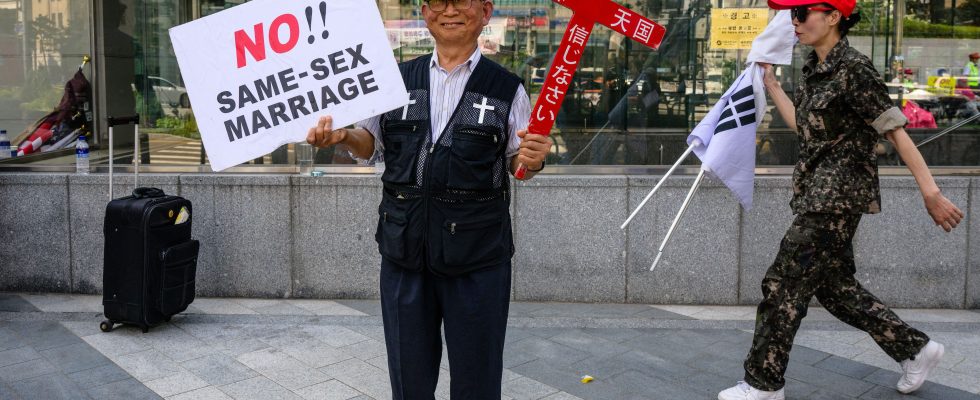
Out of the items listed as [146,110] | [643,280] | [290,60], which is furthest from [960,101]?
[146,110]

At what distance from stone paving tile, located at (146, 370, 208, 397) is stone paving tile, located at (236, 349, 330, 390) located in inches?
13.3

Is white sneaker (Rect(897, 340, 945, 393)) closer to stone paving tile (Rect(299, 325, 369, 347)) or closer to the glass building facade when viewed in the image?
the glass building facade

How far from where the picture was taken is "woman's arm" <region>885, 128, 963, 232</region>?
436cm

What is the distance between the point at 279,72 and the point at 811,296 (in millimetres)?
2829

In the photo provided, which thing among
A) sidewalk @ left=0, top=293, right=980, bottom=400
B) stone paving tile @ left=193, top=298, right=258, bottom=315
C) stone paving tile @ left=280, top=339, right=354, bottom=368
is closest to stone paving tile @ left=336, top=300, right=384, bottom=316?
sidewalk @ left=0, top=293, right=980, bottom=400

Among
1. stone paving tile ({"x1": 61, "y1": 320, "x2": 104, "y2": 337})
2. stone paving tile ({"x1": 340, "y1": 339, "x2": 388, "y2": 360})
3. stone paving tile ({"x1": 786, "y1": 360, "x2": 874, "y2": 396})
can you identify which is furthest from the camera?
stone paving tile ({"x1": 61, "y1": 320, "x2": 104, "y2": 337})

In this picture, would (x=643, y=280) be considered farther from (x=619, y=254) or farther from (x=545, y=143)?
(x=545, y=143)

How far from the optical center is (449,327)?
3.62 meters

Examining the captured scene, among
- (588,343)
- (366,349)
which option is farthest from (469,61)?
(588,343)

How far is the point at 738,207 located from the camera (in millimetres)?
6754

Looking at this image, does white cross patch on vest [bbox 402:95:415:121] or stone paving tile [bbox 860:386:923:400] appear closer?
white cross patch on vest [bbox 402:95:415:121]

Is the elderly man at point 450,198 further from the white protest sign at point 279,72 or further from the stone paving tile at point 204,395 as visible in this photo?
the stone paving tile at point 204,395

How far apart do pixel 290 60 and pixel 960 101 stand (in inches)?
233

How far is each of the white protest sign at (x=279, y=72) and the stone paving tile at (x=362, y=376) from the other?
6.48 feet
